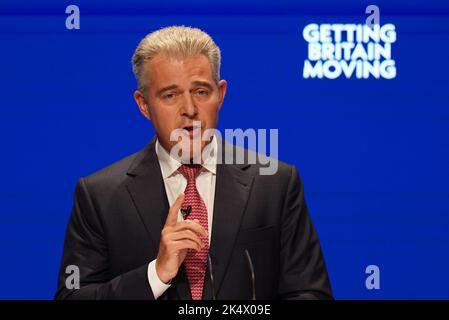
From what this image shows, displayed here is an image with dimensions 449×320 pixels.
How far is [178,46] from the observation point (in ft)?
8.04

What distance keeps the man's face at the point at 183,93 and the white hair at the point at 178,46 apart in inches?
0.6

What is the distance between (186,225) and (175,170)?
0.32 m

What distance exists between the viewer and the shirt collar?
2.55 metres

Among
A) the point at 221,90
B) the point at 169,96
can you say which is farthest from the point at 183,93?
the point at 221,90

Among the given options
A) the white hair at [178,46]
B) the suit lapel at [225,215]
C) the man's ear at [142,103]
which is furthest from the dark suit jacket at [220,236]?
the white hair at [178,46]

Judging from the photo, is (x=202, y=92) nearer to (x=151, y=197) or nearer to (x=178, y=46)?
(x=178, y=46)

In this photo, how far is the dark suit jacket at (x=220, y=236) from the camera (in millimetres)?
2455

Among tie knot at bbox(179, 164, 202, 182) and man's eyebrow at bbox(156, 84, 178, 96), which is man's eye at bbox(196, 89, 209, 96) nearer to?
man's eyebrow at bbox(156, 84, 178, 96)

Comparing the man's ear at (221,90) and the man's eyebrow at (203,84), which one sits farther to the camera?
the man's ear at (221,90)

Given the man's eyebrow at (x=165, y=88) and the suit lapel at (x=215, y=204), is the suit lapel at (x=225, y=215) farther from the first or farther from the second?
the man's eyebrow at (x=165, y=88)

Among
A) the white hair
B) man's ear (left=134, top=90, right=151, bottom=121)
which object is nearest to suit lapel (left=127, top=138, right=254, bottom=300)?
man's ear (left=134, top=90, right=151, bottom=121)

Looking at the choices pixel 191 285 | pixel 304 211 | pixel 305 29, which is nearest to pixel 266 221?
pixel 304 211

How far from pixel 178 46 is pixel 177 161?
0.35m
